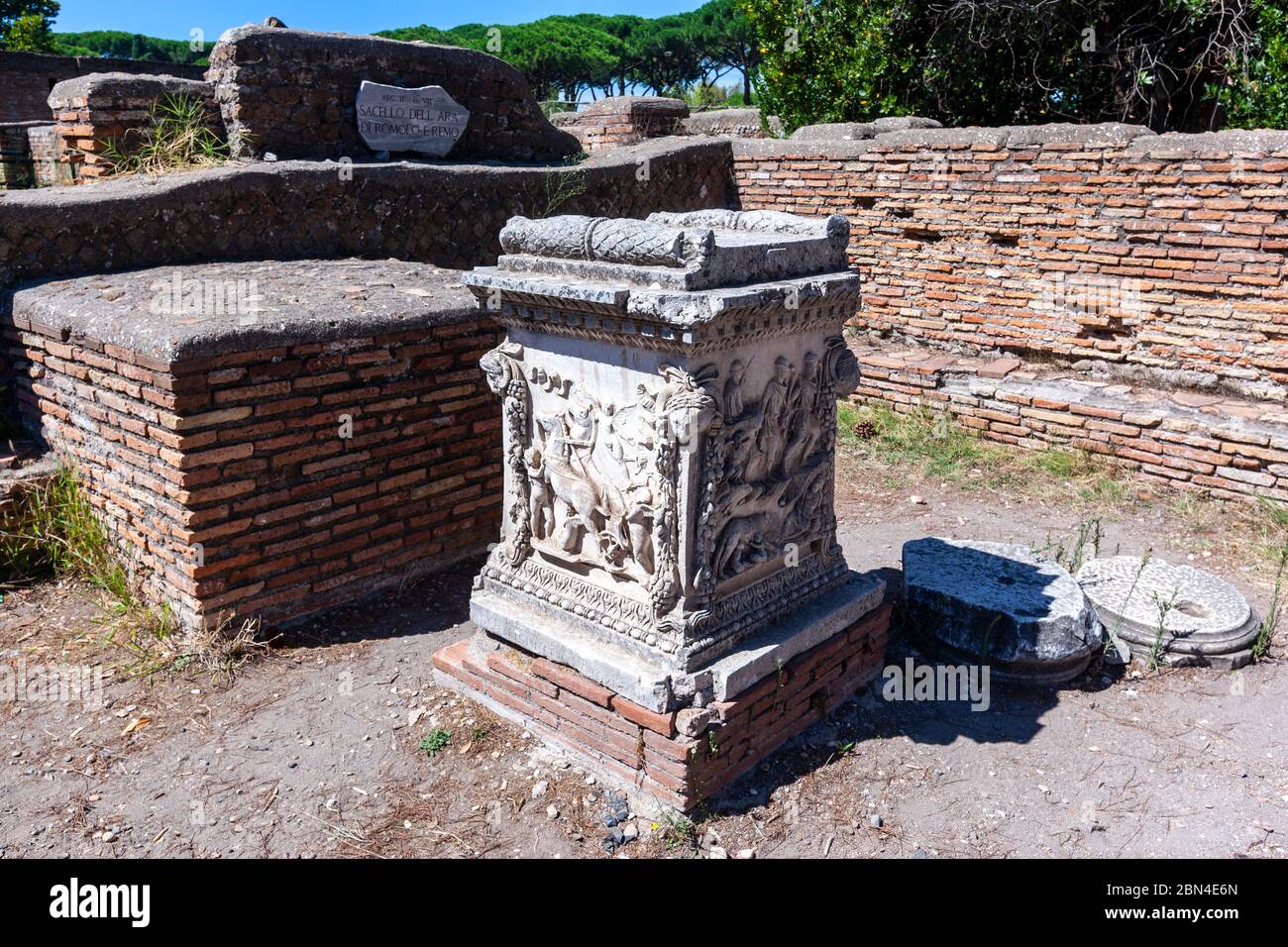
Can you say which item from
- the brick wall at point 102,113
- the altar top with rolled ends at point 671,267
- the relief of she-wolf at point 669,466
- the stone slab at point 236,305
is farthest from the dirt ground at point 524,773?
the brick wall at point 102,113

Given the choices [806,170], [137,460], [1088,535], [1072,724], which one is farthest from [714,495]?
[806,170]

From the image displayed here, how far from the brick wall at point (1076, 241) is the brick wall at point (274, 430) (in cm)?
427

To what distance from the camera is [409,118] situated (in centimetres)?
736

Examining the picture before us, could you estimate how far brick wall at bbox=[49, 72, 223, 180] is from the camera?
6207 mm

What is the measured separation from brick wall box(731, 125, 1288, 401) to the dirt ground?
3.10 metres

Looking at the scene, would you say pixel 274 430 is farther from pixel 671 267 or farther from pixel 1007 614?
pixel 1007 614

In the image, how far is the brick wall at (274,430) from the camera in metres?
4.09

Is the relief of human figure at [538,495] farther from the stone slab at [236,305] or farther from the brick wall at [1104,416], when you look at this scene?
the brick wall at [1104,416]

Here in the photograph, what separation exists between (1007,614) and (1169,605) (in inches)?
31.5

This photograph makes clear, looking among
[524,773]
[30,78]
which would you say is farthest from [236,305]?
[30,78]

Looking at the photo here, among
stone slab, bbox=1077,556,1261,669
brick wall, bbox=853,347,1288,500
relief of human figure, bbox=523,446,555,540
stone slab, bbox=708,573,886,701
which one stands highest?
relief of human figure, bbox=523,446,555,540

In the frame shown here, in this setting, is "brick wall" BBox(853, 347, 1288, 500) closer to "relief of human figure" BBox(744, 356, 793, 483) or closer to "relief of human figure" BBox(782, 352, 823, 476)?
"relief of human figure" BBox(782, 352, 823, 476)

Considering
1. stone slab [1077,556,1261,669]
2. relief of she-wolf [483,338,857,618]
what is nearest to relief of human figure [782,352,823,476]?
relief of she-wolf [483,338,857,618]

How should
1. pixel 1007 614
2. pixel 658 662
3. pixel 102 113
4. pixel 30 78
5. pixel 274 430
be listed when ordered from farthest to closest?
1. pixel 30 78
2. pixel 102 113
3. pixel 274 430
4. pixel 1007 614
5. pixel 658 662
